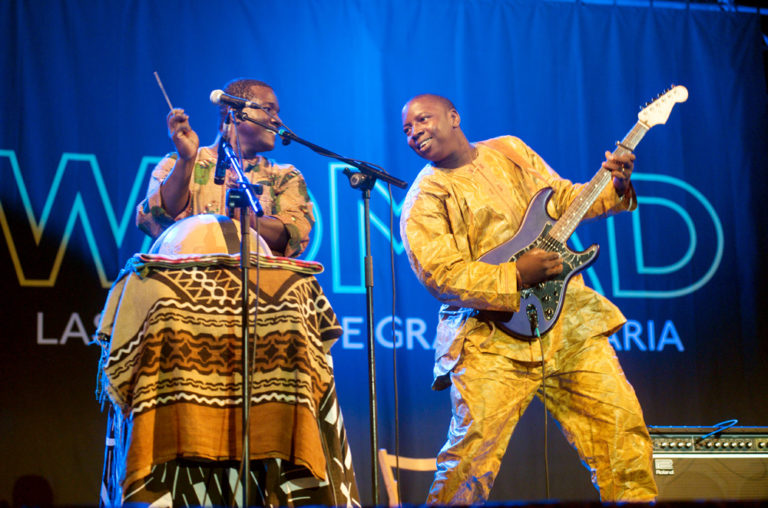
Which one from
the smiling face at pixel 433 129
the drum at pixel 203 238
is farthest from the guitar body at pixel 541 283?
the drum at pixel 203 238

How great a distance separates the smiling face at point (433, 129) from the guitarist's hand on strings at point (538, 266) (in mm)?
817

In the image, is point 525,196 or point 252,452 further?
point 525,196

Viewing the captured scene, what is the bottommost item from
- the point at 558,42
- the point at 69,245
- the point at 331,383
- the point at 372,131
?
the point at 331,383

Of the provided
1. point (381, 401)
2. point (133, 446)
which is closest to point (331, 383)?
point (133, 446)

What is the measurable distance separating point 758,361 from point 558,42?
283cm

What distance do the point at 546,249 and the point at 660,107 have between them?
3.27ft

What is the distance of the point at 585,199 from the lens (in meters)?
4.20

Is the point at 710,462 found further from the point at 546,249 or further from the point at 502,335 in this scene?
the point at 546,249

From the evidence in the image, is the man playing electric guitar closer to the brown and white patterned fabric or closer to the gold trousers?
the gold trousers

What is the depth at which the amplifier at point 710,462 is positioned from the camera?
14.6 ft

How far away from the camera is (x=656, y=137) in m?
6.51

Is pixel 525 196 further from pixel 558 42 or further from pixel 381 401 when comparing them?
pixel 558 42

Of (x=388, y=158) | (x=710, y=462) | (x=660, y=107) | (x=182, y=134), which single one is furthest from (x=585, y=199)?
(x=388, y=158)

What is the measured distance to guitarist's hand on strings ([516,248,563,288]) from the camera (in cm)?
398
